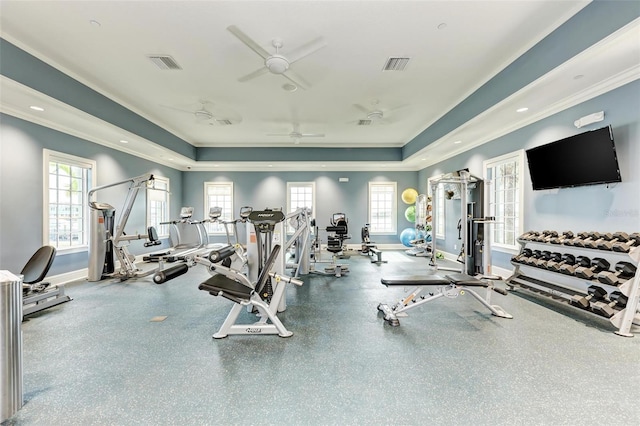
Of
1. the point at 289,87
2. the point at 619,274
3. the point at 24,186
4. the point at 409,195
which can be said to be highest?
the point at 289,87

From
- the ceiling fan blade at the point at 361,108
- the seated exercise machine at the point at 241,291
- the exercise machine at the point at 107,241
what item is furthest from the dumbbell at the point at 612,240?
the exercise machine at the point at 107,241

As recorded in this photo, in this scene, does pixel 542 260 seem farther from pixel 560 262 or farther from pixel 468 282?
pixel 468 282

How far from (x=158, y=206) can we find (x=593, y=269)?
8541 millimetres

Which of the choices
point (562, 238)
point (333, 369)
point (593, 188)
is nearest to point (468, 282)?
point (562, 238)

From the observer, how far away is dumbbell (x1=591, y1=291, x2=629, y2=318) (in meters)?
2.55

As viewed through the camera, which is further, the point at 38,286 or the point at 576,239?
the point at 38,286

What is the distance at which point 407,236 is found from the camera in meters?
7.75

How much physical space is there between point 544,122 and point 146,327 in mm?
5862

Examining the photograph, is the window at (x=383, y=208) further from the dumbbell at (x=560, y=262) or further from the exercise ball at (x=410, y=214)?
the dumbbell at (x=560, y=262)

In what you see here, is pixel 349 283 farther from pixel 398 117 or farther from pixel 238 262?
pixel 398 117

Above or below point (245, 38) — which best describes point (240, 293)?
below

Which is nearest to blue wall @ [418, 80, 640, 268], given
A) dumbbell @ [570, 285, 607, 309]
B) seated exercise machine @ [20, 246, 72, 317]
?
dumbbell @ [570, 285, 607, 309]

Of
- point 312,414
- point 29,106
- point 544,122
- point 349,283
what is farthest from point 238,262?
point 544,122

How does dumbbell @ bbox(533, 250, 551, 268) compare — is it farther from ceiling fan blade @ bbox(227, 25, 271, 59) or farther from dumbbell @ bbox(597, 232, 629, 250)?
ceiling fan blade @ bbox(227, 25, 271, 59)
